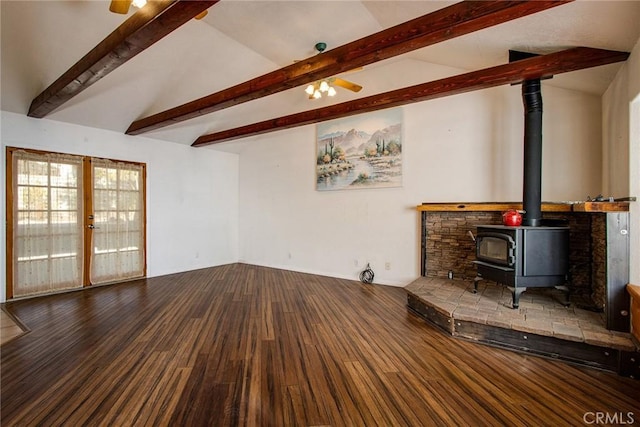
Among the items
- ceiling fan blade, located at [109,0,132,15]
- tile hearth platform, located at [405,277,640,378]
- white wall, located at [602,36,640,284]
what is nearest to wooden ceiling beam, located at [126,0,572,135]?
white wall, located at [602,36,640,284]

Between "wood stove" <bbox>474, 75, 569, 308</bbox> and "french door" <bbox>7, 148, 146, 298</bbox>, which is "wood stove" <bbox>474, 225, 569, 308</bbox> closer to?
"wood stove" <bbox>474, 75, 569, 308</bbox>

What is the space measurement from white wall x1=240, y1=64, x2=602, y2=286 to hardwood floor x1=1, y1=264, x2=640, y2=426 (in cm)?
168

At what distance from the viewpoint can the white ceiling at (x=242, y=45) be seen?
96.7 inches

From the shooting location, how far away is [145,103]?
4.54 metres

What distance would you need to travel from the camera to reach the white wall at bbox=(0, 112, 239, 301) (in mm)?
4320

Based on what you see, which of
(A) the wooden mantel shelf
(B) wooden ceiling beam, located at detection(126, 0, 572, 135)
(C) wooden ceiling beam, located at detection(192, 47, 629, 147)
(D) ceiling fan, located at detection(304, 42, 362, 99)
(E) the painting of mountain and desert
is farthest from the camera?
(E) the painting of mountain and desert

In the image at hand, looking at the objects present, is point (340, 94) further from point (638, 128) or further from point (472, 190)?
point (638, 128)

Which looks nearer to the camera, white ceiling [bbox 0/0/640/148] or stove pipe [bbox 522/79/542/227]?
white ceiling [bbox 0/0/640/148]

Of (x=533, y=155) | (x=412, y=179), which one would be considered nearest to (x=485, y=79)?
(x=533, y=155)

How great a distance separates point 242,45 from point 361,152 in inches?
99.9

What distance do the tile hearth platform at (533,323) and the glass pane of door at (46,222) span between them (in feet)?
17.7

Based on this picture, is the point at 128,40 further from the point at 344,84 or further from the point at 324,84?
the point at 344,84

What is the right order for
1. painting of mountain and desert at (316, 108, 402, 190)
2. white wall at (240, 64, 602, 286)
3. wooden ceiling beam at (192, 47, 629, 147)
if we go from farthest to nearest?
painting of mountain and desert at (316, 108, 402, 190) → white wall at (240, 64, 602, 286) → wooden ceiling beam at (192, 47, 629, 147)

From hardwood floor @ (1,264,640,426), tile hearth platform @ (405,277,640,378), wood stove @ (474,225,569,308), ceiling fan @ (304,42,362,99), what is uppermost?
ceiling fan @ (304,42,362,99)
